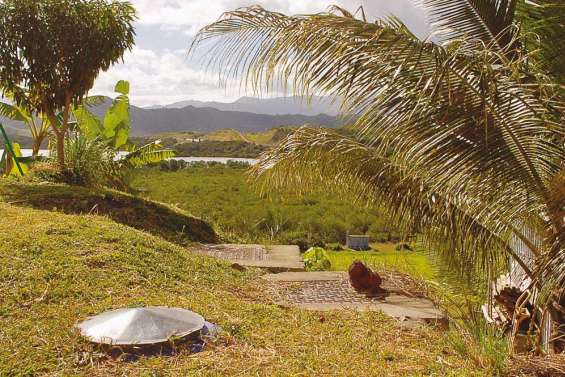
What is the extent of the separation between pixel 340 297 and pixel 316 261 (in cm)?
264

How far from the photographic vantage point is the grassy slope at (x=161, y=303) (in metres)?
3.80

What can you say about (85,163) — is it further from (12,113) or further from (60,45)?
(12,113)

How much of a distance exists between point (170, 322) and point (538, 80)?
2.78 m

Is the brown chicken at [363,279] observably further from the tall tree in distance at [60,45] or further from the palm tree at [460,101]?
the tall tree in distance at [60,45]

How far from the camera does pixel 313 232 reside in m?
15.4

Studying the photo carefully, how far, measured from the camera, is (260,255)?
9.09 meters

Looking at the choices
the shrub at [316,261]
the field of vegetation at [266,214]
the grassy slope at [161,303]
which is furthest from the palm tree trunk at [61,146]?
the shrub at [316,261]

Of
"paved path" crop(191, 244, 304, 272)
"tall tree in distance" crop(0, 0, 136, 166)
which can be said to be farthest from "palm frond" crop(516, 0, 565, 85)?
"tall tree in distance" crop(0, 0, 136, 166)

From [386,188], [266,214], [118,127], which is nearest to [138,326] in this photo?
[386,188]

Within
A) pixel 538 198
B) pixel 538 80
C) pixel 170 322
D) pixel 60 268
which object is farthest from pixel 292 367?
pixel 60 268

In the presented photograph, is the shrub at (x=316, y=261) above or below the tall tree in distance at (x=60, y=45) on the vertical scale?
below

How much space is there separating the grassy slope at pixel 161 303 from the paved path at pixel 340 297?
1.00 ft

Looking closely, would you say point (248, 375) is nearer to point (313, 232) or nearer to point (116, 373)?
point (116, 373)

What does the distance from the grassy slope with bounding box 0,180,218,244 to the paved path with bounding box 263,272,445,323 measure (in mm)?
3093
